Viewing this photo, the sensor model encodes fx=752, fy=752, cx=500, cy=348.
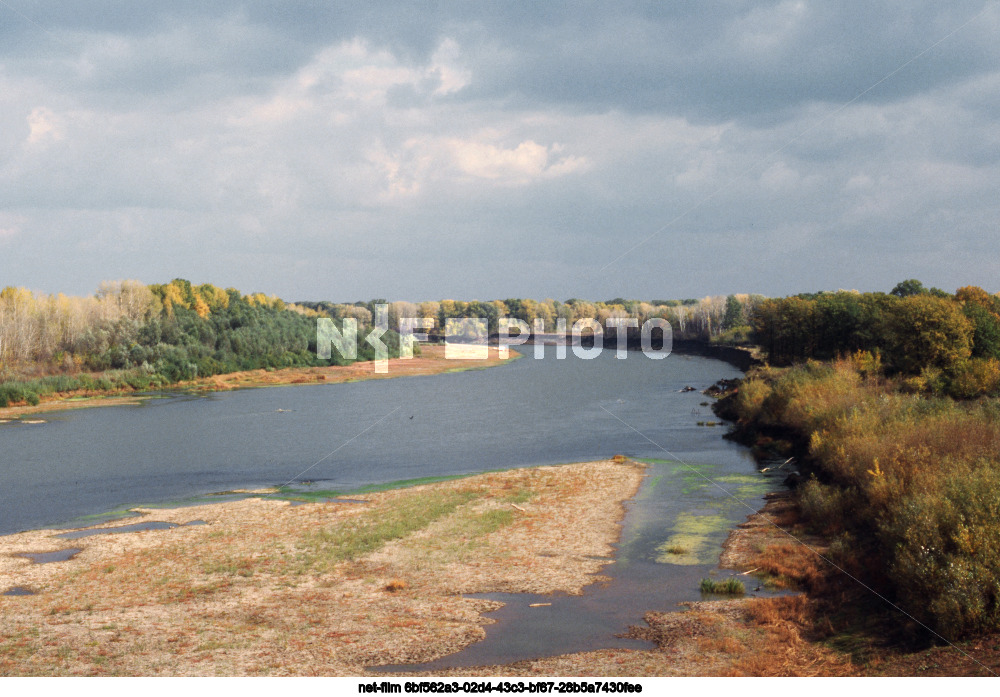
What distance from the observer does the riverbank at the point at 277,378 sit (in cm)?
6388

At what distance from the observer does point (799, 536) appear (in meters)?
22.6

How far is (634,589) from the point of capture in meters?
18.7

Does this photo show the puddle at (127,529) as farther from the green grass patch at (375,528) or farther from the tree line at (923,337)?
the tree line at (923,337)

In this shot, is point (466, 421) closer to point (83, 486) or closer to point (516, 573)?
point (83, 486)

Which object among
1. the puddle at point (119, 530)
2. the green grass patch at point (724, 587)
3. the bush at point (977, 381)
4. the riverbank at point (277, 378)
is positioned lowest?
the puddle at point (119, 530)

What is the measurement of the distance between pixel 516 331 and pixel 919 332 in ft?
491

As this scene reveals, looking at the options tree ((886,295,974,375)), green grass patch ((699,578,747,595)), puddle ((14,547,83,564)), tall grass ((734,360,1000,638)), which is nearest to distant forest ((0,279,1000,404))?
tree ((886,295,974,375))

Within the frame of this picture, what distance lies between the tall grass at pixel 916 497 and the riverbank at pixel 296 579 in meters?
7.08

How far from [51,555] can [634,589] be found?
55.7 feet

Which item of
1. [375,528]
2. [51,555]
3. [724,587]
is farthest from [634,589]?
[51,555]

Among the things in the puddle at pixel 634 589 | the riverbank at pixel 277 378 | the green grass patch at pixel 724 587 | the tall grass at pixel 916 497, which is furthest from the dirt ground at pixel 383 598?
the riverbank at pixel 277 378

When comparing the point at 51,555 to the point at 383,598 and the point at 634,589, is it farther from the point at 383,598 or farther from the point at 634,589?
the point at 634,589

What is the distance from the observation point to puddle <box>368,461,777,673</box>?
49.5 feet

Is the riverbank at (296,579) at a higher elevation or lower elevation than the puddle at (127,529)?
higher
